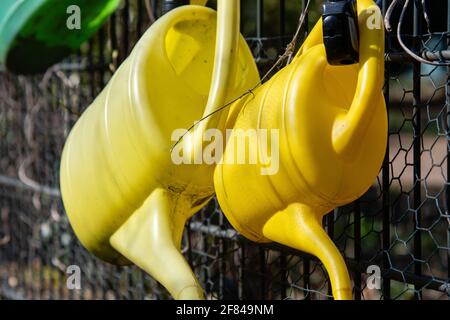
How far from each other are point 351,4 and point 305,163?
5.0 inches

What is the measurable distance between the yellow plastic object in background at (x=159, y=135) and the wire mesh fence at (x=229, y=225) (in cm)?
19

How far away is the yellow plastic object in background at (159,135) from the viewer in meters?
0.73

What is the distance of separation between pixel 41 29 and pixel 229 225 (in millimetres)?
379

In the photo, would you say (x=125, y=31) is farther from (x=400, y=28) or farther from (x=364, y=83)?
(x=364, y=83)

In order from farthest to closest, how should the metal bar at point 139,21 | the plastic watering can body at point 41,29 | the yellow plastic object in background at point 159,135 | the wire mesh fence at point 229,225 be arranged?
the metal bar at point 139,21, the plastic watering can body at point 41,29, the wire mesh fence at point 229,225, the yellow plastic object in background at point 159,135

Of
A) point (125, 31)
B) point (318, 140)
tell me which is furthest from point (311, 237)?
point (125, 31)

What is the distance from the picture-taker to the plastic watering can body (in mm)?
1122

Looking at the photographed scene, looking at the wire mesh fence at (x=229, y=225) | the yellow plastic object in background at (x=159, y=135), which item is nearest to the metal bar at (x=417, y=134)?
the wire mesh fence at (x=229, y=225)

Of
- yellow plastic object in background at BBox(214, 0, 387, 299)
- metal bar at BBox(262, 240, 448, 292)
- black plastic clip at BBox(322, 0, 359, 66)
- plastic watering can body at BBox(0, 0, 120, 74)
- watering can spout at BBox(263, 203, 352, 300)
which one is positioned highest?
plastic watering can body at BBox(0, 0, 120, 74)

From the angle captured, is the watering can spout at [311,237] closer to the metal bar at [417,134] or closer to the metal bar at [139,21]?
the metal bar at [417,134]

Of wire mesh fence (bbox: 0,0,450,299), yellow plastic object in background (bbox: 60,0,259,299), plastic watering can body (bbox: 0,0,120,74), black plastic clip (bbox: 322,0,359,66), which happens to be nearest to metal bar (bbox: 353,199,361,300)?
wire mesh fence (bbox: 0,0,450,299)

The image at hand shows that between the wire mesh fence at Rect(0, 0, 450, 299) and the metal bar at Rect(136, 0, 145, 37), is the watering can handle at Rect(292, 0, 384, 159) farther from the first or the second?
the metal bar at Rect(136, 0, 145, 37)

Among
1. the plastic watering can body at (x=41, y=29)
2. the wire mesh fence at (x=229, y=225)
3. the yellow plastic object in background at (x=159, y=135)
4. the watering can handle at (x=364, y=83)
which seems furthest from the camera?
the plastic watering can body at (x=41, y=29)

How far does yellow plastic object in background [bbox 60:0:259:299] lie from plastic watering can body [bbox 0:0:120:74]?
1.06 ft
